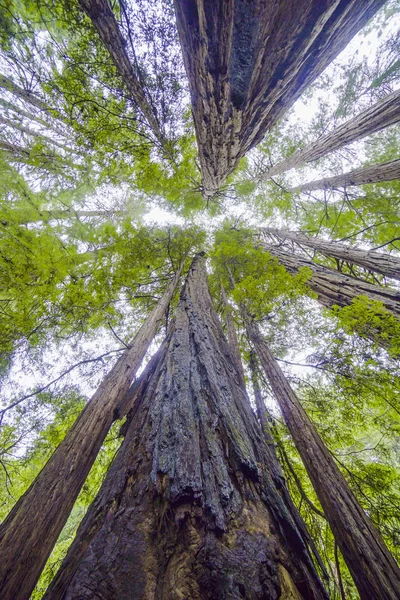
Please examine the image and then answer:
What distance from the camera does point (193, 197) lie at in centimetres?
698

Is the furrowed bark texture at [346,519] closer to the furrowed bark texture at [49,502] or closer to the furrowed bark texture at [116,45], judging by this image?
the furrowed bark texture at [49,502]

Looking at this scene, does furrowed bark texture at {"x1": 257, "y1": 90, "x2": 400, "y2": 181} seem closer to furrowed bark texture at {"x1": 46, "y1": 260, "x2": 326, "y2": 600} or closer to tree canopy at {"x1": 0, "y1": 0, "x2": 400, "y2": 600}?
tree canopy at {"x1": 0, "y1": 0, "x2": 400, "y2": 600}

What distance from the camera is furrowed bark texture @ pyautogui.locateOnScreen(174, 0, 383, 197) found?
2309 mm

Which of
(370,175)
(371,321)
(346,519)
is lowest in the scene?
(346,519)

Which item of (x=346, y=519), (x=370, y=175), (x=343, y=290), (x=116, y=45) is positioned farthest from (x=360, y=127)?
(x=346, y=519)

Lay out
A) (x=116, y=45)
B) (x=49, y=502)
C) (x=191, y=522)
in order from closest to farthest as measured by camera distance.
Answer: (x=191, y=522) → (x=49, y=502) → (x=116, y=45)

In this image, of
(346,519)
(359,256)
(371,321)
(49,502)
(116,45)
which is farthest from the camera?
(359,256)

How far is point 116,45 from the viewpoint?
3.44 meters

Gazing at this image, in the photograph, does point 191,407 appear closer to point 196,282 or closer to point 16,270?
point 196,282

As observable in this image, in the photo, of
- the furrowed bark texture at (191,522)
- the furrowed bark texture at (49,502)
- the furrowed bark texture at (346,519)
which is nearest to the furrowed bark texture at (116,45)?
the furrowed bark texture at (49,502)

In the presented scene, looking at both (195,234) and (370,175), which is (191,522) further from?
(370,175)

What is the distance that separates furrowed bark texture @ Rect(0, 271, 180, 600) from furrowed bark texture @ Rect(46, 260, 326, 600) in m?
0.80

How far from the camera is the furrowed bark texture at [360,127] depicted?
15.7 ft

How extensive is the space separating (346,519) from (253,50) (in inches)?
205
